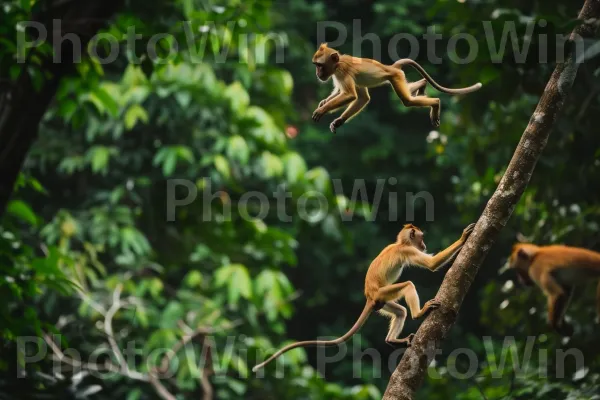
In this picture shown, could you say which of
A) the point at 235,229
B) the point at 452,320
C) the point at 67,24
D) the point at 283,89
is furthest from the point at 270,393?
the point at 452,320

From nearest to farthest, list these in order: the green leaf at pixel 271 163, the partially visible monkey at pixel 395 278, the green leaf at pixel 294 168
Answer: the partially visible monkey at pixel 395 278 → the green leaf at pixel 294 168 → the green leaf at pixel 271 163

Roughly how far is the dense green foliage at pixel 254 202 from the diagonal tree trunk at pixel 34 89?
13 cm

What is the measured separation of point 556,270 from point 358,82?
1.61 meters

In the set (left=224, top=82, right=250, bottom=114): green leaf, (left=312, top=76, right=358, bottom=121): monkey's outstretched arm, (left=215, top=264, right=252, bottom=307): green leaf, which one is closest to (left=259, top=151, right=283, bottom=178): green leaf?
(left=224, top=82, right=250, bottom=114): green leaf

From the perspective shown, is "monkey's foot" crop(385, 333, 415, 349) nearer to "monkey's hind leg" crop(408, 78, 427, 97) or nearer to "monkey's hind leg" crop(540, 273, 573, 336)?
"monkey's hind leg" crop(408, 78, 427, 97)

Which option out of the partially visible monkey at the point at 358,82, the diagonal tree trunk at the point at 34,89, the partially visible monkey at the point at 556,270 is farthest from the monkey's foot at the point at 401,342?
the diagonal tree trunk at the point at 34,89

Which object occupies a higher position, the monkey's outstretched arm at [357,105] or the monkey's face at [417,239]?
the monkey's outstretched arm at [357,105]

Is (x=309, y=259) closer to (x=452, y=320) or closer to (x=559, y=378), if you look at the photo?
(x=559, y=378)

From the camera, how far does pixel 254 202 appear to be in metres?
10.6

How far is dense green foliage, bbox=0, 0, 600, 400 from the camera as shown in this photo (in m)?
4.64

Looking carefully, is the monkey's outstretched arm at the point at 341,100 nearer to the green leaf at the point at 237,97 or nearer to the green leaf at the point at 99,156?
the green leaf at the point at 237,97

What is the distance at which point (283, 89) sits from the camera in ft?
27.6

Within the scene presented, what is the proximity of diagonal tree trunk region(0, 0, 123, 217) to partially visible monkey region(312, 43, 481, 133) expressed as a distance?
7.14 ft

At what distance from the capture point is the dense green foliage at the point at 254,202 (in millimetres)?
A: 4641
